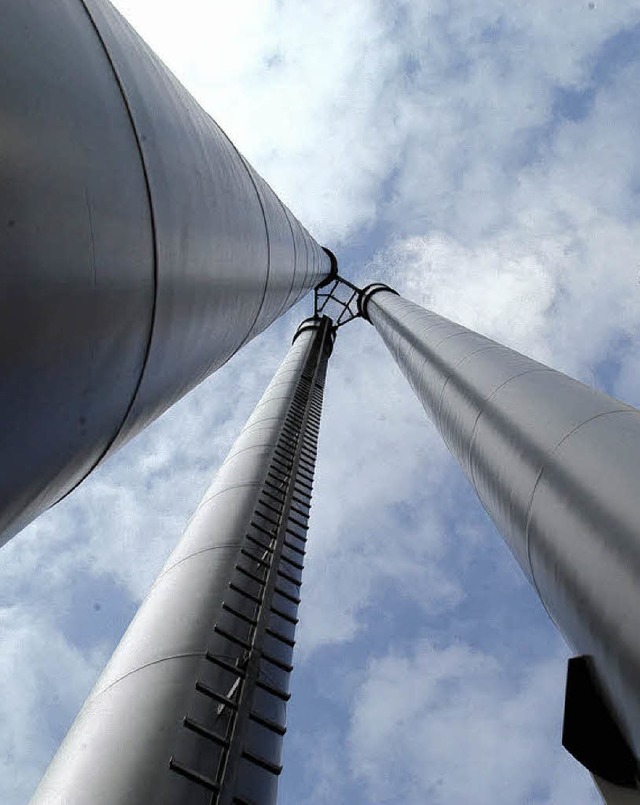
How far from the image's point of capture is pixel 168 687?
6684mm

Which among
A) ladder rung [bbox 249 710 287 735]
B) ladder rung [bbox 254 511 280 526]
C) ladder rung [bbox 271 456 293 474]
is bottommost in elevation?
ladder rung [bbox 249 710 287 735]

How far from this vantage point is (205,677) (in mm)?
6785

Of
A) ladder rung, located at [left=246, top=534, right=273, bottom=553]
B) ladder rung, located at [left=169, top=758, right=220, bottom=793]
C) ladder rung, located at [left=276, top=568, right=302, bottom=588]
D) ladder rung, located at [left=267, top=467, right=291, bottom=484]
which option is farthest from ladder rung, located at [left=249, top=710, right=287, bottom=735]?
ladder rung, located at [left=267, top=467, right=291, bottom=484]

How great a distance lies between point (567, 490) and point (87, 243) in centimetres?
392

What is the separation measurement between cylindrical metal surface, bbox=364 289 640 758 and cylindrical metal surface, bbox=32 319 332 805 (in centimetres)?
276

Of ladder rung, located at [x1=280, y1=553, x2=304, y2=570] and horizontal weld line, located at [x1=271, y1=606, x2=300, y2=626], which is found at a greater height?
ladder rung, located at [x1=280, y1=553, x2=304, y2=570]

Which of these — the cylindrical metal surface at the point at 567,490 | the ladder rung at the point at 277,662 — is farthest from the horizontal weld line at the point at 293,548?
the cylindrical metal surface at the point at 567,490

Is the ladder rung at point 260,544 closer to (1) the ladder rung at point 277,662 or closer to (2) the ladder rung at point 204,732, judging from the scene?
Result: (1) the ladder rung at point 277,662

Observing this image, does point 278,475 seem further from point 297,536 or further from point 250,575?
point 250,575

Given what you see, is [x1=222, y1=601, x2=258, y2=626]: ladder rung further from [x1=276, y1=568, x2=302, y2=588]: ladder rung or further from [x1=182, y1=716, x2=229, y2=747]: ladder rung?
[x1=182, y1=716, x2=229, y2=747]: ladder rung

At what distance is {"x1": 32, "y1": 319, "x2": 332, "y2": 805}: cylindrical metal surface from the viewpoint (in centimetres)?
548

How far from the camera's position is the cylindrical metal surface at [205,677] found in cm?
548

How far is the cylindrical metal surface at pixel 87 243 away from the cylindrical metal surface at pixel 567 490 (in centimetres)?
319

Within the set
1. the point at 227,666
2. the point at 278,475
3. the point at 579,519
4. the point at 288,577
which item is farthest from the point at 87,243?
the point at 278,475
